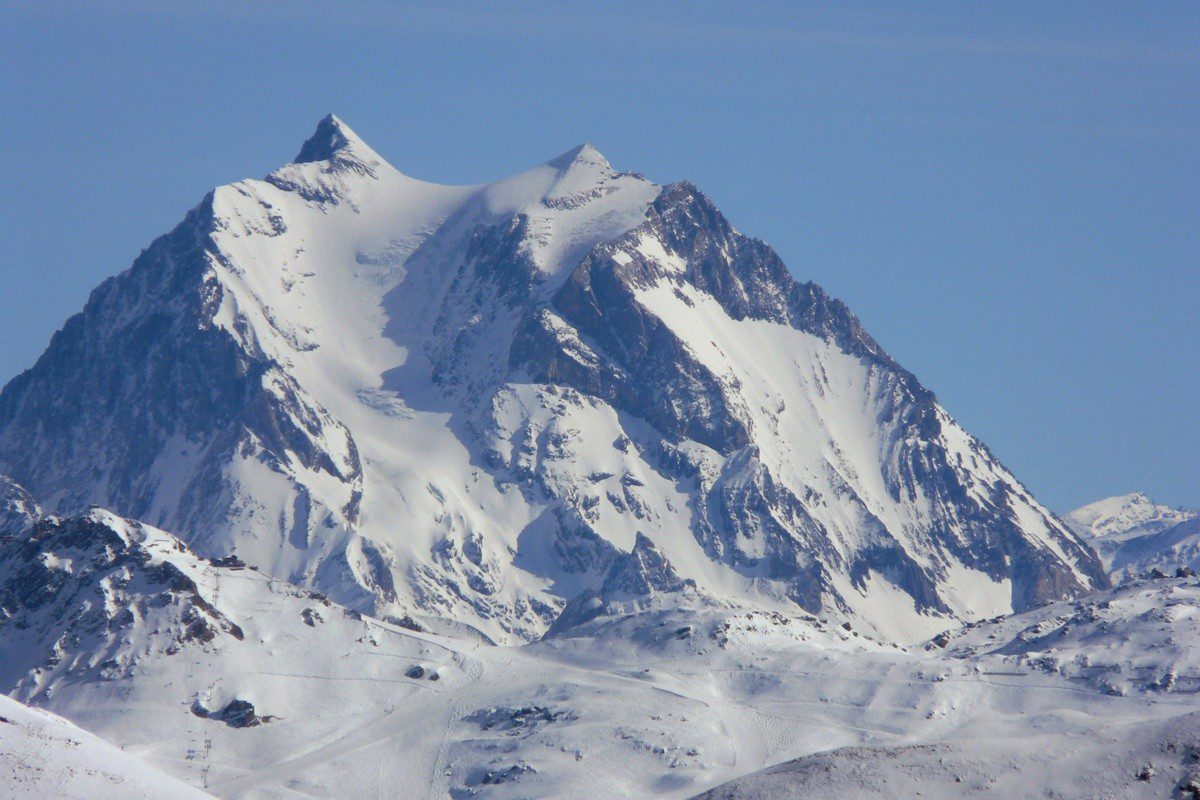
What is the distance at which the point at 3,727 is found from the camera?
538 feet

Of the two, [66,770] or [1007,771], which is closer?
[1007,771]

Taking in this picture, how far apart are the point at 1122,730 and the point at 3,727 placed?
83175 mm

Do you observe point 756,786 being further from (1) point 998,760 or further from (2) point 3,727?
(2) point 3,727

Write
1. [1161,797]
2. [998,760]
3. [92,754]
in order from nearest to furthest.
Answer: [1161,797], [998,760], [92,754]

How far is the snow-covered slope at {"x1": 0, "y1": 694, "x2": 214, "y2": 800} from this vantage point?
152m

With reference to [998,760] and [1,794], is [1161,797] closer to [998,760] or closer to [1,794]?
[998,760]

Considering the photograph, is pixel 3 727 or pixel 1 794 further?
Result: pixel 3 727

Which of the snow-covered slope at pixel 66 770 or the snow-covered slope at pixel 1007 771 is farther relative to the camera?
the snow-covered slope at pixel 66 770

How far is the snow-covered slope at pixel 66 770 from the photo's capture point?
152m

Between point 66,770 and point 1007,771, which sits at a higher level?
point 1007,771

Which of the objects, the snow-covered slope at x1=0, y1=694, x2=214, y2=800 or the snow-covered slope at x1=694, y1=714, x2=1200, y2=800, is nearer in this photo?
the snow-covered slope at x1=694, y1=714, x2=1200, y2=800

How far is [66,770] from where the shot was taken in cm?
15712

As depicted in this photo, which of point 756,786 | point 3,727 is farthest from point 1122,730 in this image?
point 3,727

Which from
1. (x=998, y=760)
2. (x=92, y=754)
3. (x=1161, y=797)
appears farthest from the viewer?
(x=92, y=754)
